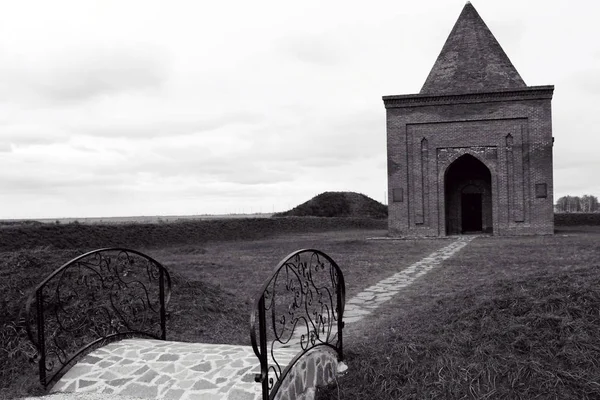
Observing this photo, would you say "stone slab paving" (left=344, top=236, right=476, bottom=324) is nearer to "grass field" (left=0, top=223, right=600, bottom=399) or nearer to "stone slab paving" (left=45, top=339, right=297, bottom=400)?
"grass field" (left=0, top=223, right=600, bottom=399)

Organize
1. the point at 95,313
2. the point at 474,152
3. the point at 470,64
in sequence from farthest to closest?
1. the point at 470,64
2. the point at 474,152
3. the point at 95,313

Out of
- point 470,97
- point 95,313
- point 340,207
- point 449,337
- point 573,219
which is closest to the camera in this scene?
point 449,337

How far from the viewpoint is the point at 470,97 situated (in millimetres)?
24266

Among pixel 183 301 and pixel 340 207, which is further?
pixel 340 207

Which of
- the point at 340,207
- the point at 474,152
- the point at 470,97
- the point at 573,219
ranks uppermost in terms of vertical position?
the point at 470,97

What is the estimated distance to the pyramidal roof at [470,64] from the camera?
24.9 metres

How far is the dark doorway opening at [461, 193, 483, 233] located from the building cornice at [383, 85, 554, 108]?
249 inches

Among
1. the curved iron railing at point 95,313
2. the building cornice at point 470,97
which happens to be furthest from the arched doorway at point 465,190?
the curved iron railing at point 95,313

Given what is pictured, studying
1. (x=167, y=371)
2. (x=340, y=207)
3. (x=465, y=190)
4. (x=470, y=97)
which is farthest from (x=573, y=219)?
(x=167, y=371)

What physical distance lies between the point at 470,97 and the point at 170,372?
22481 millimetres

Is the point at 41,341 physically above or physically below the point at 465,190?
below

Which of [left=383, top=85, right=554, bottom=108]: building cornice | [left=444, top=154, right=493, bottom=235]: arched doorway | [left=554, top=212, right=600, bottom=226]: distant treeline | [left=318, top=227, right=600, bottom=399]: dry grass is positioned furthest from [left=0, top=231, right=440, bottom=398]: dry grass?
[left=554, top=212, right=600, bottom=226]: distant treeline

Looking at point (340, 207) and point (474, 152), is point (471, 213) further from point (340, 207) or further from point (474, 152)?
point (340, 207)

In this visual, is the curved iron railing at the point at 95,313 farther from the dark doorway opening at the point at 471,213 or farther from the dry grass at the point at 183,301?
the dark doorway opening at the point at 471,213
